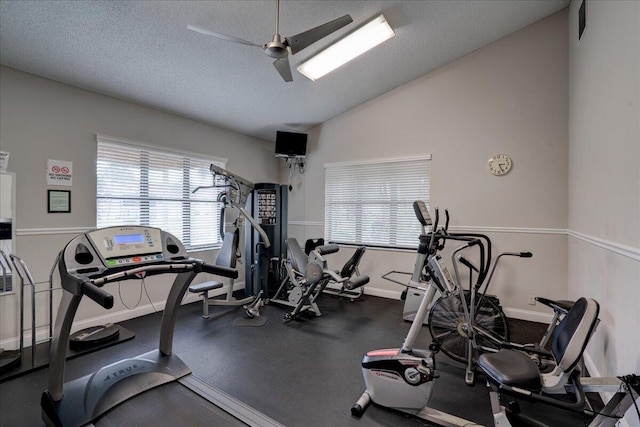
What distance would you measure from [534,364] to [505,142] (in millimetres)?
3221

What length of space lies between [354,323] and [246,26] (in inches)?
134

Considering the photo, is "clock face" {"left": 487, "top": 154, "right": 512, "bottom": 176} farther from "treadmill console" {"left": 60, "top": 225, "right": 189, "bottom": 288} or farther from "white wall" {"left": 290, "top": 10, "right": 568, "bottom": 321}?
"treadmill console" {"left": 60, "top": 225, "right": 189, "bottom": 288}

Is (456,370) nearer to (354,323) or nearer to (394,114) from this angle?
(354,323)

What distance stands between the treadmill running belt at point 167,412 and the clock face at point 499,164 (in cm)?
388

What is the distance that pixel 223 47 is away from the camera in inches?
116

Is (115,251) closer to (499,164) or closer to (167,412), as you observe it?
(167,412)

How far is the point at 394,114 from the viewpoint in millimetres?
4535

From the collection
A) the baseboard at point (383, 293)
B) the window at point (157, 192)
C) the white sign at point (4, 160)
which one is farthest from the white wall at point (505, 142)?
the white sign at point (4, 160)

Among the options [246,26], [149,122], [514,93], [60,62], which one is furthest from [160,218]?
[514,93]

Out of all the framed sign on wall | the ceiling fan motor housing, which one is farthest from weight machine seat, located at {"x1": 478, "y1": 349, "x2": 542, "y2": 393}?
the framed sign on wall

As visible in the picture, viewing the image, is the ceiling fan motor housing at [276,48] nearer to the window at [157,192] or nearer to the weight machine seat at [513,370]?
the weight machine seat at [513,370]

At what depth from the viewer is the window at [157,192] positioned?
3.53 m

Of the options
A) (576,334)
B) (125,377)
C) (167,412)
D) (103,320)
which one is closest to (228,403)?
(167,412)

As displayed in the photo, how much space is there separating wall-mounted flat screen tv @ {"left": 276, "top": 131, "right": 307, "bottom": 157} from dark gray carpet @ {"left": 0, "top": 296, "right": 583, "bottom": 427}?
Result: 8.62 feet
